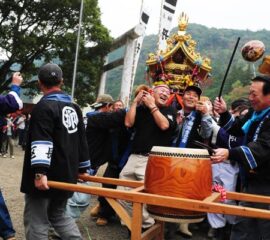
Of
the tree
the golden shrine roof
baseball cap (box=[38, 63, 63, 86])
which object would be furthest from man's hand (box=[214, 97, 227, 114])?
the tree

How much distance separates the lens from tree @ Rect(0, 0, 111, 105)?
20.1 meters

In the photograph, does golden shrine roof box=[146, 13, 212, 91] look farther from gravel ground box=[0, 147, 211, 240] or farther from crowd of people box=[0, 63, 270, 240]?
crowd of people box=[0, 63, 270, 240]

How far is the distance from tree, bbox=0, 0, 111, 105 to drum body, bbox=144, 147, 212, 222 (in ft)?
59.9

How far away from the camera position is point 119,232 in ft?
16.1

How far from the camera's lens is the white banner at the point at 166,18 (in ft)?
45.1

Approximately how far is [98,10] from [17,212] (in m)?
19.1

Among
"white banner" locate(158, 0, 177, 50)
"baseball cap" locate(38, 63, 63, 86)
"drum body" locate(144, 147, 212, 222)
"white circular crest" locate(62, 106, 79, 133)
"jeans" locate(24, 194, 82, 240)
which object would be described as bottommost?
"jeans" locate(24, 194, 82, 240)

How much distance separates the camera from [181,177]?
2.80 metres

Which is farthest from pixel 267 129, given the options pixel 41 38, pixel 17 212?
pixel 41 38

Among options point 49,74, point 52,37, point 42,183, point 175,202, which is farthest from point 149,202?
point 52,37

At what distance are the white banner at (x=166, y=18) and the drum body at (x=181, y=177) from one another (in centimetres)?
1116

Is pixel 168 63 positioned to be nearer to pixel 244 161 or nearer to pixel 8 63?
pixel 244 161

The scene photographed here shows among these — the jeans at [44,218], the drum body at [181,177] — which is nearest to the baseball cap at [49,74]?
the jeans at [44,218]

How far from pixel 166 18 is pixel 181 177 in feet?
38.7
